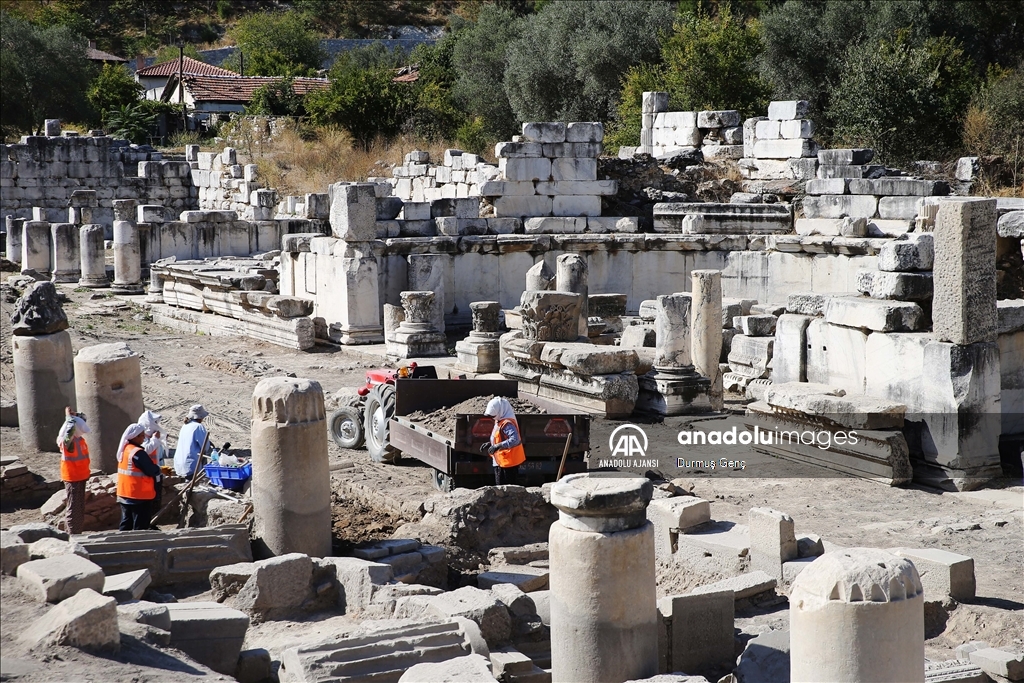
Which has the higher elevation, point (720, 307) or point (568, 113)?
point (568, 113)

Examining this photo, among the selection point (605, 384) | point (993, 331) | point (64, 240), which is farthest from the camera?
point (64, 240)

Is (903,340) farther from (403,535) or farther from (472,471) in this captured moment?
(403,535)

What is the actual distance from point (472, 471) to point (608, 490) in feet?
13.9

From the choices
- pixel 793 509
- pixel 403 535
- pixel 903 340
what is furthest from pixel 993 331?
pixel 403 535

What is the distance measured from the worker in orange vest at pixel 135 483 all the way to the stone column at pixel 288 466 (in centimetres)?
98

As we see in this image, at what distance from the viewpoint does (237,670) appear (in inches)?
253

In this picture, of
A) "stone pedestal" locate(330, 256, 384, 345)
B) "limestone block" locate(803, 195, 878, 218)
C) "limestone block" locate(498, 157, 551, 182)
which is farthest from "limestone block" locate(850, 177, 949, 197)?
"stone pedestal" locate(330, 256, 384, 345)

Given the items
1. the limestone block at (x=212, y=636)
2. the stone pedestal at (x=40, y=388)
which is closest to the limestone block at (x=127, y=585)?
the limestone block at (x=212, y=636)

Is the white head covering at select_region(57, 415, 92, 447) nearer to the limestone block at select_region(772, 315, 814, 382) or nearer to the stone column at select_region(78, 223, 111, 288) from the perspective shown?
the limestone block at select_region(772, 315, 814, 382)

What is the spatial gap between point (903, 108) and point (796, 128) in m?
3.92

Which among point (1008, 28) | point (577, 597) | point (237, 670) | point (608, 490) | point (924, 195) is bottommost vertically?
point (237, 670)

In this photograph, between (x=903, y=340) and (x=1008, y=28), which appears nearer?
(x=903, y=340)

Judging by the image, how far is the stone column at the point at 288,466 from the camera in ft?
26.8

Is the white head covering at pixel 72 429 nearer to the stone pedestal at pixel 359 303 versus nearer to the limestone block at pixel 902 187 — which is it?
the stone pedestal at pixel 359 303
